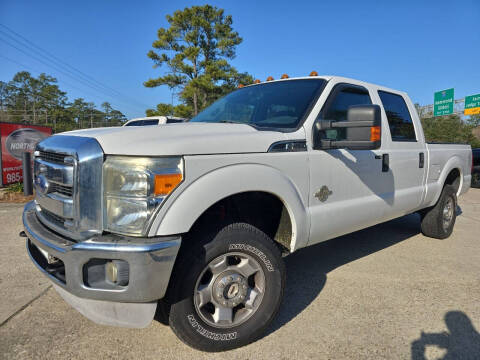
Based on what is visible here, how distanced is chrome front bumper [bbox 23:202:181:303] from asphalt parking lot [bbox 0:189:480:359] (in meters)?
0.61

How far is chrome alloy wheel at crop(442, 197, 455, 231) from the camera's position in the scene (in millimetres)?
4668

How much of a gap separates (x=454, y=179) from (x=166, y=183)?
16.0ft

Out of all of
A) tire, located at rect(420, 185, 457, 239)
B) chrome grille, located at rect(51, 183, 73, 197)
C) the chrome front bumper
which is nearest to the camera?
the chrome front bumper

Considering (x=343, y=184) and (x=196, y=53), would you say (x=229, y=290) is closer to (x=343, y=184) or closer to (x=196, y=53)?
(x=343, y=184)

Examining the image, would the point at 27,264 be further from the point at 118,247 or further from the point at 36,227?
the point at 118,247

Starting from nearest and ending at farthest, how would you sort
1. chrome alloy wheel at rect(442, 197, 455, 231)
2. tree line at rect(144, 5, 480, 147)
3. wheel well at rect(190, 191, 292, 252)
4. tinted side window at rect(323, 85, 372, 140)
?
wheel well at rect(190, 191, 292, 252) < tinted side window at rect(323, 85, 372, 140) < chrome alloy wheel at rect(442, 197, 455, 231) < tree line at rect(144, 5, 480, 147)

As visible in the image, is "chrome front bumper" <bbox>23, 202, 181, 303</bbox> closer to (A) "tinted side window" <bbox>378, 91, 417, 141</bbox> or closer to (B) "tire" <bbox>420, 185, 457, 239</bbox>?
(A) "tinted side window" <bbox>378, 91, 417, 141</bbox>

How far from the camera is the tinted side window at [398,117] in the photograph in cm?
349

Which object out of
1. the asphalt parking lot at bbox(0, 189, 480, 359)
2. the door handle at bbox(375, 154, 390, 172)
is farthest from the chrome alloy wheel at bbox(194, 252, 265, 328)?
the door handle at bbox(375, 154, 390, 172)

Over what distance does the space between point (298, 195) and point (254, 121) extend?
82cm

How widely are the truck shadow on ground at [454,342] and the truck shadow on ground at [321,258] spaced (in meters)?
0.86

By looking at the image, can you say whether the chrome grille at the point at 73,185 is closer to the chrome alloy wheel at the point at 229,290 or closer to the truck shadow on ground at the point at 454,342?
the chrome alloy wheel at the point at 229,290

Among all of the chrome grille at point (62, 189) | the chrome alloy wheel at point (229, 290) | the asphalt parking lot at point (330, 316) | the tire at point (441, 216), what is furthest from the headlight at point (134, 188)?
the tire at point (441, 216)

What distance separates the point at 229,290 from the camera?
2092mm
